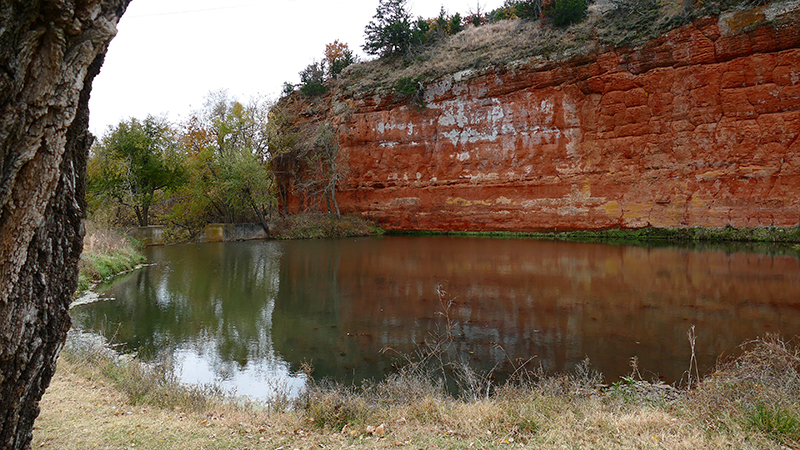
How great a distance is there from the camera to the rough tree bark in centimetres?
181

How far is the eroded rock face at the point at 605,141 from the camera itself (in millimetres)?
19203

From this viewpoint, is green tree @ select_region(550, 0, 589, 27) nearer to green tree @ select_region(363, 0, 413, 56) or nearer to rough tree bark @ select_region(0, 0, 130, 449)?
green tree @ select_region(363, 0, 413, 56)

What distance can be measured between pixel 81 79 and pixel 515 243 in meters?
19.7

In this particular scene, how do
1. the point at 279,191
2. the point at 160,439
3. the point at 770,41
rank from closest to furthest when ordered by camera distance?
the point at 160,439 < the point at 770,41 < the point at 279,191

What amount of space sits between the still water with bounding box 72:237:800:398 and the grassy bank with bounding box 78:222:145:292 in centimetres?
58

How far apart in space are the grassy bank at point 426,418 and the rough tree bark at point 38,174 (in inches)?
47.0

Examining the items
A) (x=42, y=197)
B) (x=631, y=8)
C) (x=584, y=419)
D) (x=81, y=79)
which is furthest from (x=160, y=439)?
(x=631, y=8)

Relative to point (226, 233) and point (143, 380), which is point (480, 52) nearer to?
point (226, 233)

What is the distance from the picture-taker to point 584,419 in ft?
11.2

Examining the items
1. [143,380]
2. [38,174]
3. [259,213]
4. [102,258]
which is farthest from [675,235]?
[38,174]

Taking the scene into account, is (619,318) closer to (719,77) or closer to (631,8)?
(719,77)

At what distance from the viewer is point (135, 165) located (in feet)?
83.0

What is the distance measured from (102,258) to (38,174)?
44.6 feet

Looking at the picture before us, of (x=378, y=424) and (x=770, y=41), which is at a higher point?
(x=770, y=41)
